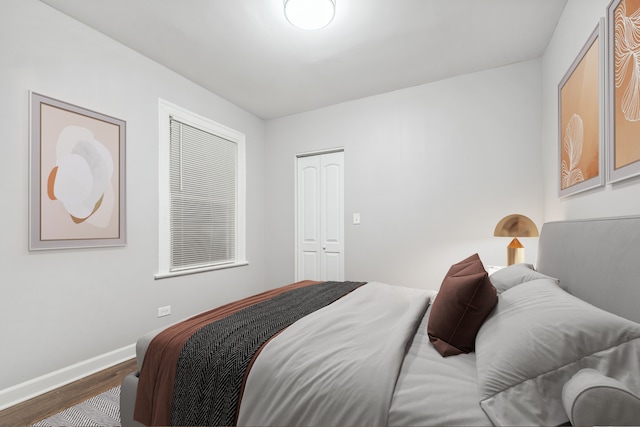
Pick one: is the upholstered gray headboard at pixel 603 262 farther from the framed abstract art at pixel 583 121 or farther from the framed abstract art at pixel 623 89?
the framed abstract art at pixel 583 121

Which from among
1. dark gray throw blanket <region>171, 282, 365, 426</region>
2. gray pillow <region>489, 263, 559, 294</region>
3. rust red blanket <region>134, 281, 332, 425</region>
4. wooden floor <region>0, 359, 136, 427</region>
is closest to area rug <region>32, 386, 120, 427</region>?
wooden floor <region>0, 359, 136, 427</region>

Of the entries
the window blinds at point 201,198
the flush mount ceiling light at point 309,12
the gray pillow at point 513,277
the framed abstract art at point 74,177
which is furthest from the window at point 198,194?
the gray pillow at point 513,277

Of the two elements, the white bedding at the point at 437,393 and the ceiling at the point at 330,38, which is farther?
the ceiling at the point at 330,38

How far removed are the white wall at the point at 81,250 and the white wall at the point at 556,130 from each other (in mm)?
3437

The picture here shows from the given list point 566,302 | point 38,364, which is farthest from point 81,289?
point 566,302

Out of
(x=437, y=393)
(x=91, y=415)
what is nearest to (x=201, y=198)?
(x=91, y=415)

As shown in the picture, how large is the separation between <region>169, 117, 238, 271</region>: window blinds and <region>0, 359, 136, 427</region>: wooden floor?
3.43 ft

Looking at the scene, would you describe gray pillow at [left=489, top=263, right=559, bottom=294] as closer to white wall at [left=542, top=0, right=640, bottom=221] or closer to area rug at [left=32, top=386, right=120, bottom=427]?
white wall at [left=542, top=0, right=640, bottom=221]

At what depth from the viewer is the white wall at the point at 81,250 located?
1977 millimetres

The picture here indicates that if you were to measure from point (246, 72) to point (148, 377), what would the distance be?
2873mm

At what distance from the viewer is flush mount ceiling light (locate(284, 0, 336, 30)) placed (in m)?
2.02

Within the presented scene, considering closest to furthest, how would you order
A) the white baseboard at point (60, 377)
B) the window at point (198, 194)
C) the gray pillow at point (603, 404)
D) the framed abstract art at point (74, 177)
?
the gray pillow at point (603, 404)
the white baseboard at point (60, 377)
the framed abstract art at point (74, 177)
the window at point (198, 194)

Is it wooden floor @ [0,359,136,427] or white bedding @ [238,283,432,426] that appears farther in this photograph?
wooden floor @ [0,359,136,427]

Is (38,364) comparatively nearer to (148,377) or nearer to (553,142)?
(148,377)
